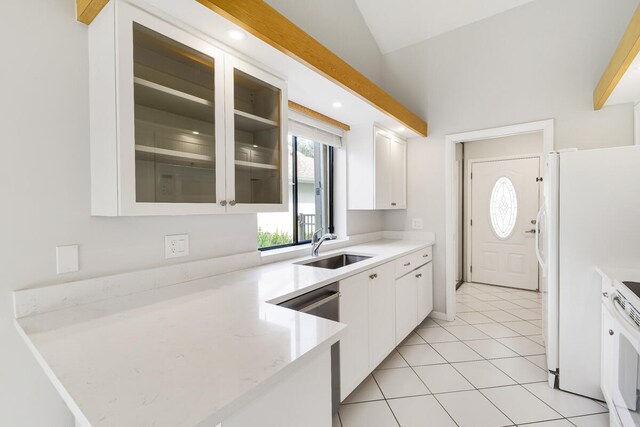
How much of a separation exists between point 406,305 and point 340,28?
9.12 feet

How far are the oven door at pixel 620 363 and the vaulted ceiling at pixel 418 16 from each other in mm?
2797

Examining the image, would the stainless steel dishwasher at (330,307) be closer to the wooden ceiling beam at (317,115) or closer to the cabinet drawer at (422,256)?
the cabinet drawer at (422,256)

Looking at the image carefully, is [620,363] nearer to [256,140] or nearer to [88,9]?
[256,140]

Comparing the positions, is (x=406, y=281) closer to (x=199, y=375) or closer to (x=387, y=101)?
(x=387, y=101)

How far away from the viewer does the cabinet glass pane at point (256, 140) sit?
5.08 ft

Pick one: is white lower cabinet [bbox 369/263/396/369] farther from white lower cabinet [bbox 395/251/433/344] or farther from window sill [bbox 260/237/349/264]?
window sill [bbox 260/237/349/264]

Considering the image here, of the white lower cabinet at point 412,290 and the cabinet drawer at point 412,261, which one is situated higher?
the cabinet drawer at point 412,261

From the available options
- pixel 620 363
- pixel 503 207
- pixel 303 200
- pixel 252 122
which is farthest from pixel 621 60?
pixel 503 207

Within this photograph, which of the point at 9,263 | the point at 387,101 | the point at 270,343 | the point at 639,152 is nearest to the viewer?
the point at 270,343

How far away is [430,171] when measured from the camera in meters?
3.32

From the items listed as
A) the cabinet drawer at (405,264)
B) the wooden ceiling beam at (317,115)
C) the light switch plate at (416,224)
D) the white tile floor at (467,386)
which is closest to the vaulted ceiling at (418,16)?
the wooden ceiling beam at (317,115)

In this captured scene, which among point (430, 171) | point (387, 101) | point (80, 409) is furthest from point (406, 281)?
point (80, 409)

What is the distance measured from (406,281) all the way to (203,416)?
2.31 metres

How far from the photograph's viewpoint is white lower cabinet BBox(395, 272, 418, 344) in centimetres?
247
